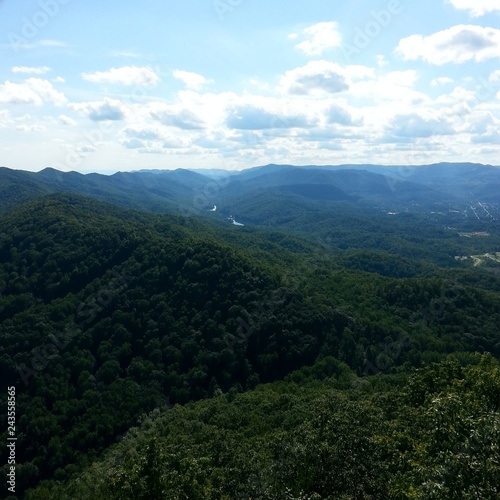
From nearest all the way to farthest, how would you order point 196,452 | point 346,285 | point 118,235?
point 196,452 < point 346,285 < point 118,235

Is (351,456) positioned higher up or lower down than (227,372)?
higher up

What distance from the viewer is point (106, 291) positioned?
7988cm

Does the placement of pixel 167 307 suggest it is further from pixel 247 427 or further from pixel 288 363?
pixel 247 427

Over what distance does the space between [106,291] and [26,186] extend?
141215mm

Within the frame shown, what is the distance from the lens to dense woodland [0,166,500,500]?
64.8 ft

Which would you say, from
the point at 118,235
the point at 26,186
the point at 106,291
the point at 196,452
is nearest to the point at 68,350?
the point at 106,291

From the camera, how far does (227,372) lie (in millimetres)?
62875

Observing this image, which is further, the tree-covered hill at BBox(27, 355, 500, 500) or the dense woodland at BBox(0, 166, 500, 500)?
the dense woodland at BBox(0, 166, 500, 500)

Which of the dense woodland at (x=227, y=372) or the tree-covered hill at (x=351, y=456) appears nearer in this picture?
the tree-covered hill at (x=351, y=456)

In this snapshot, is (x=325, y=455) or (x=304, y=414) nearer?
(x=325, y=455)

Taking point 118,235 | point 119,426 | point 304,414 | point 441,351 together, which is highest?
point 118,235

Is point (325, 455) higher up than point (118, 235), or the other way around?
point (118, 235)

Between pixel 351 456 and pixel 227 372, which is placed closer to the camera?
pixel 351 456

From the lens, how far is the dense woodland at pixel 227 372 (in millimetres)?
19750
